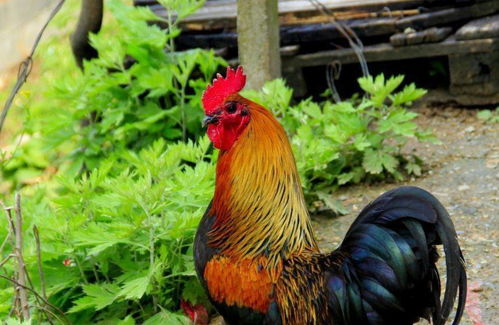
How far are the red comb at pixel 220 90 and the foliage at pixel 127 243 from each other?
568 millimetres

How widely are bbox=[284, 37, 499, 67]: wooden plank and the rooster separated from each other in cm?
287

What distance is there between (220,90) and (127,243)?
38.7 inches

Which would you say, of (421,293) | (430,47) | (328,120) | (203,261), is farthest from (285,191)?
(430,47)

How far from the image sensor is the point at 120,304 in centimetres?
421

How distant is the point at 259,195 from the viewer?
143 inches

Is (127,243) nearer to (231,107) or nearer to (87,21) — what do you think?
(231,107)

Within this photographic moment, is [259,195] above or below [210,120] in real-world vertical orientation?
below

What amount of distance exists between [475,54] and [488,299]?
99.1 inches

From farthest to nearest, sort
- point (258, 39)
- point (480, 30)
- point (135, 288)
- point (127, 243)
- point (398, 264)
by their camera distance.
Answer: point (480, 30) → point (258, 39) → point (127, 243) → point (135, 288) → point (398, 264)

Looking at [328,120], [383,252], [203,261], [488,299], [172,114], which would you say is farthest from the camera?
[172,114]

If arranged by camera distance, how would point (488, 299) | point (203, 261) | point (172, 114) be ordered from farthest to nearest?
point (172, 114), point (488, 299), point (203, 261)

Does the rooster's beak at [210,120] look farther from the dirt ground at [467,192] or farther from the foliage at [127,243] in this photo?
the dirt ground at [467,192]

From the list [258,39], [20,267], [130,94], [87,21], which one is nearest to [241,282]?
[20,267]

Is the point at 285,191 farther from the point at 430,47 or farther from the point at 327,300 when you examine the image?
the point at 430,47
